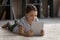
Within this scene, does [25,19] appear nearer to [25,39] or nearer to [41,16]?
[25,39]

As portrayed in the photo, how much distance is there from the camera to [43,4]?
4.61m

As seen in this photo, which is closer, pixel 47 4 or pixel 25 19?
pixel 25 19

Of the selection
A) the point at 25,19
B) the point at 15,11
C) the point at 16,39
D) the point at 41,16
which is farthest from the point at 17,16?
the point at 16,39

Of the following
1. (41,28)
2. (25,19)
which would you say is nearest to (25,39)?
(41,28)

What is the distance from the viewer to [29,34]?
1.63 meters

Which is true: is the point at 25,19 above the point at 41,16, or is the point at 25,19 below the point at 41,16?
above

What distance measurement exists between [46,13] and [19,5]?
0.74 meters

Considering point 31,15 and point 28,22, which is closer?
point 31,15

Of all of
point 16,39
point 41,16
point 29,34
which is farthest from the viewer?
point 41,16

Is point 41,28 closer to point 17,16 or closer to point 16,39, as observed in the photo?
point 16,39

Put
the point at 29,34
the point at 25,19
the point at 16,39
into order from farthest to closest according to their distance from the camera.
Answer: the point at 25,19
the point at 29,34
the point at 16,39

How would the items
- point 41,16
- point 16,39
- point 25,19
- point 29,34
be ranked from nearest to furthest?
point 16,39 < point 29,34 < point 25,19 < point 41,16

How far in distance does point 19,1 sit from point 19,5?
4.1 inches

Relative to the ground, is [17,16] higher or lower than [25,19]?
lower
